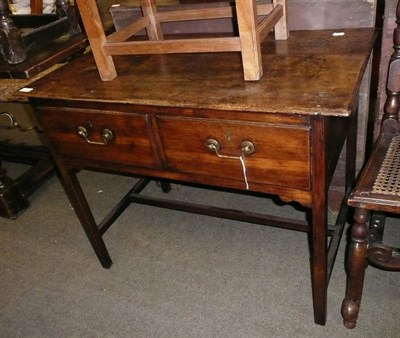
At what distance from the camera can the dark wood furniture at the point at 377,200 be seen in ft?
3.41

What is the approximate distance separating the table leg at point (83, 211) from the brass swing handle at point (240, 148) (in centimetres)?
63

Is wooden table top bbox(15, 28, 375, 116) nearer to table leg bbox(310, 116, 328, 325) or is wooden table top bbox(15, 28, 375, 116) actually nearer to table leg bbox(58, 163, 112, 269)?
table leg bbox(310, 116, 328, 325)

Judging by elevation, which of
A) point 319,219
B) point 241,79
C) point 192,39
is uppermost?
point 192,39

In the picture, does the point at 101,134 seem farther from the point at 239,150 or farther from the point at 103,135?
the point at 239,150

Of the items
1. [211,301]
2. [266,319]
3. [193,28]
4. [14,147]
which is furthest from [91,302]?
[14,147]

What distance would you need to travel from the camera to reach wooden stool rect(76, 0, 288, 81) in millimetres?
971

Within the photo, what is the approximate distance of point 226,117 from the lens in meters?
0.98

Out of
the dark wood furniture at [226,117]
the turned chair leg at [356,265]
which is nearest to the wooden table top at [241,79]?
the dark wood furniture at [226,117]

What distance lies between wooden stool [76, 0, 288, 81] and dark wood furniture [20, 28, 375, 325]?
0.06 m

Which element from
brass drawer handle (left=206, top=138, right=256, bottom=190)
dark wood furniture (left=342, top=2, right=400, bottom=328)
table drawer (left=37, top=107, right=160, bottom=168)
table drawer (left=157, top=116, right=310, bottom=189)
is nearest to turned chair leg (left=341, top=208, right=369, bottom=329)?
dark wood furniture (left=342, top=2, right=400, bottom=328)

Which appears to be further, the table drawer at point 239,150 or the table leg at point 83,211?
the table leg at point 83,211

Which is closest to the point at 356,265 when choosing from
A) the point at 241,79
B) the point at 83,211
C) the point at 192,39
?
the point at 241,79

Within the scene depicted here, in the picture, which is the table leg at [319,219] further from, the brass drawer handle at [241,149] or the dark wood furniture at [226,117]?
the brass drawer handle at [241,149]

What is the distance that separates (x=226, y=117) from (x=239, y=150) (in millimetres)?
96
